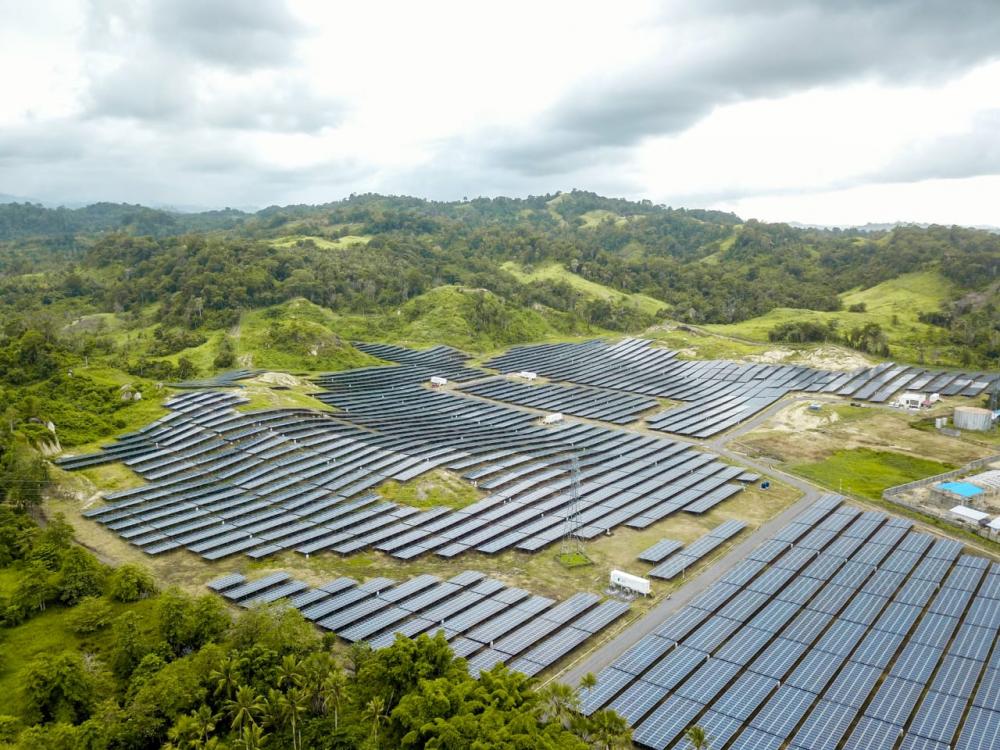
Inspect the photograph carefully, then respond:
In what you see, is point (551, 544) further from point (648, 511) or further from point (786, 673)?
point (786, 673)

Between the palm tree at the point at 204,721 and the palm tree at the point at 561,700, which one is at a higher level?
the palm tree at the point at 561,700

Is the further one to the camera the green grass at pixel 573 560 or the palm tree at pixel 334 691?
the green grass at pixel 573 560

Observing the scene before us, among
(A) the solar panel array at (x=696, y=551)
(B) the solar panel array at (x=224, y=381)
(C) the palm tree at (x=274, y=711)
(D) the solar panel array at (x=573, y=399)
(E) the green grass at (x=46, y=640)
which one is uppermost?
(B) the solar panel array at (x=224, y=381)

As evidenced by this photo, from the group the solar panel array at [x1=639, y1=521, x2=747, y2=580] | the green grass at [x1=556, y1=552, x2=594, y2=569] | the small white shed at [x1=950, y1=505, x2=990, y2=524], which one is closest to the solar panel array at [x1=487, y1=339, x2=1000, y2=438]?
the solar panel array at [x1=639, y1=521, x2=747, y2=580]

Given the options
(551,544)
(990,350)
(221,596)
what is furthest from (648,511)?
(990,350)

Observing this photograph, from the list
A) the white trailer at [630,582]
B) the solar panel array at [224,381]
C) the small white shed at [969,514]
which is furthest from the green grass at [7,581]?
the small white shed at [969,514]

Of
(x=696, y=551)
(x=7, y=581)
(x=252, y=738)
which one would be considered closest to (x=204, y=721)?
(x=252, y=738)

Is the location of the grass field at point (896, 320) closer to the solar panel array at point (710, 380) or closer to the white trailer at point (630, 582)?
the solar panel array at point (710, 380)

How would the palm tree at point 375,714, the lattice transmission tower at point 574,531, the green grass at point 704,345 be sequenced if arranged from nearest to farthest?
1. the palm tree at point 375,714
2. the lattice transmission tower at point 574,531
3. the green grass at point 704,345
